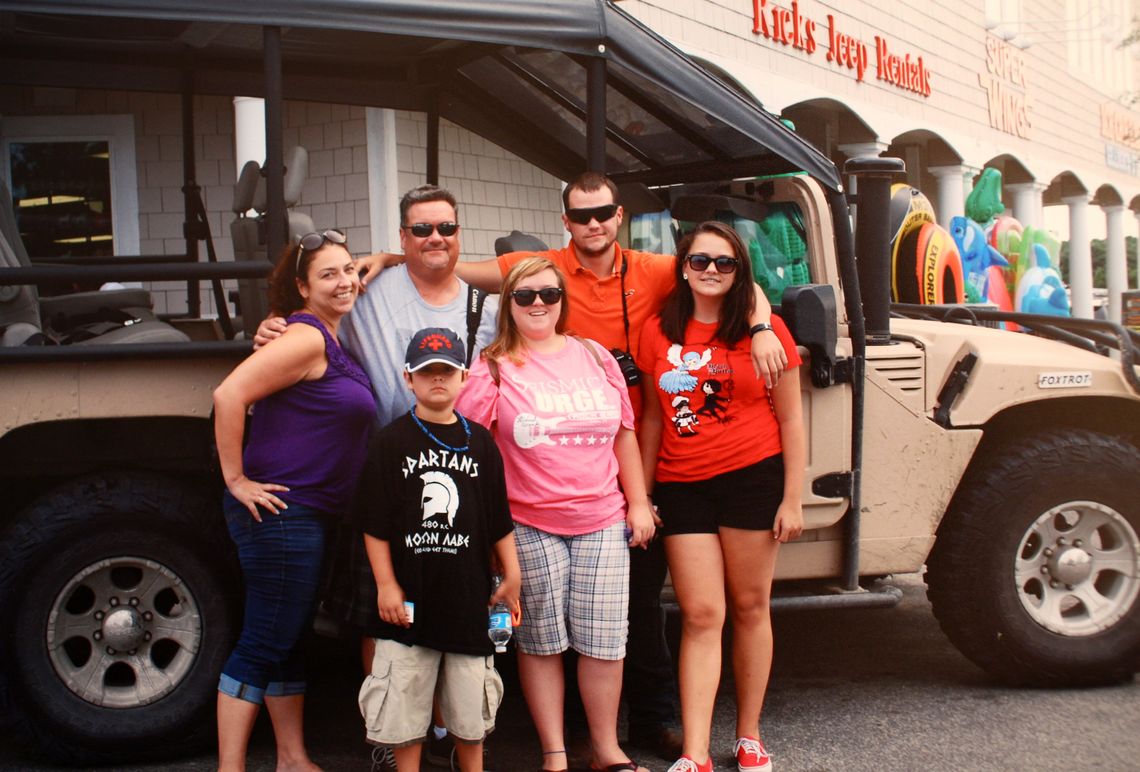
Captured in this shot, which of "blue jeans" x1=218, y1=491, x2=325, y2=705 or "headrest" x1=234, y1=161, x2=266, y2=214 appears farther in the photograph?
"headrest" x1=234, y1=161, x2=266, y2=214

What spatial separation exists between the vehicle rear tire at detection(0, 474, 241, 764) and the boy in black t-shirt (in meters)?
0.75

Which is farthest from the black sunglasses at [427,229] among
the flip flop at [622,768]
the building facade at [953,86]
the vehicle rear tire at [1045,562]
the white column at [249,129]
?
the building facade at [953,86]

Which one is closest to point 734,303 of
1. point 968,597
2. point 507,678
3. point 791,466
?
point 791,466

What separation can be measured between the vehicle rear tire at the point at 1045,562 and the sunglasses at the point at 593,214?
1776 millimetres

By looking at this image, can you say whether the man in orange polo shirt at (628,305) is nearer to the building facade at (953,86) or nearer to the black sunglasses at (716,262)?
the black sunglasses at (716,262)

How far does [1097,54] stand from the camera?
30.6 m

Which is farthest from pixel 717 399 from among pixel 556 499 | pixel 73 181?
pixel 73 181

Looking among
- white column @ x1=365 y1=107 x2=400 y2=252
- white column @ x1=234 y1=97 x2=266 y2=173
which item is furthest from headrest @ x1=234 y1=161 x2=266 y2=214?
white column @ x1=365 y1=107 x2=400 y2=252

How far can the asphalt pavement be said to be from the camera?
4.21 m

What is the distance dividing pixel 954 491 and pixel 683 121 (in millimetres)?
1718

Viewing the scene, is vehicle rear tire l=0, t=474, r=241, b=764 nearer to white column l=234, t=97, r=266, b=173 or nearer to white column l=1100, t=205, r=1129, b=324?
white column l=234, t=97, r=266, b=173

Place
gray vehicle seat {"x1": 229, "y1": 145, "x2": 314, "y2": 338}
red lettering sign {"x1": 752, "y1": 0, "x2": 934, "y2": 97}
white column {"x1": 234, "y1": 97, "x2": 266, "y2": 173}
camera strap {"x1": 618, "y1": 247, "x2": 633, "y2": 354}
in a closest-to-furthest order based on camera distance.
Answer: camera strap {"x1": 618, "y1": 247, "x2": 633, "y2": 354}
gray vehicle seat {"x1": 229, "y1": 145, "x2": 314, "y2": 338}
white column {"x1": 234, "y1": 97, "x2": 266, "y2": 173}
red lettering sign {"x1": 752, "y1": 0, "x2": 934, "y2": 97}

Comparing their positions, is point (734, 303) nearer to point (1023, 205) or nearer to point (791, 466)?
point (791, 466)

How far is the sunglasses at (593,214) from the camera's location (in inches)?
162
